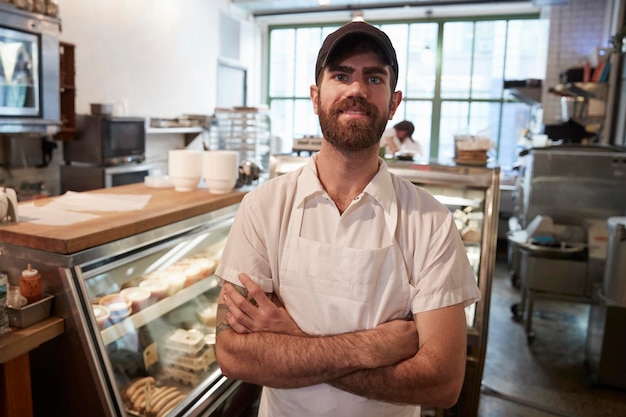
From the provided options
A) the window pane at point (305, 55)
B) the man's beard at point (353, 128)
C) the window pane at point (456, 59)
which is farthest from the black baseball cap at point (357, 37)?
the window pane at point (305, 55)

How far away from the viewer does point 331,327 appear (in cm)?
127

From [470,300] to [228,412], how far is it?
1.58 m

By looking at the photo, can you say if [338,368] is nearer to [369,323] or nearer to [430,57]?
[369,323]

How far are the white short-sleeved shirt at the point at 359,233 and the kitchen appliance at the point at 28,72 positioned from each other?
3475mm

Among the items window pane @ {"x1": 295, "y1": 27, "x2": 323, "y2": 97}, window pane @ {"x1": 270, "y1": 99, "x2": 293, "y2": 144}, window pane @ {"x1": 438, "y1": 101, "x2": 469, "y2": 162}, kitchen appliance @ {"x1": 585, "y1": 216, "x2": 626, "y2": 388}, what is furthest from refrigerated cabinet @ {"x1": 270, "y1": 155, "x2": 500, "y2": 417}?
window pane @ {"x1": 270, "y1": 99, "x2": 293, "y2": 144}

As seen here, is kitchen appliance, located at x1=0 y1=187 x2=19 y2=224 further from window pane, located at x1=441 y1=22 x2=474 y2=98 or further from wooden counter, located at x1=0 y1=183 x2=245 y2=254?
window pane, located at x1=441 y1=22 x2=474 y2=98

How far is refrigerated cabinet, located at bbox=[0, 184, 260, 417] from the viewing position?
156 cm

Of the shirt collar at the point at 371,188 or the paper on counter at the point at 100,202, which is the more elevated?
the shirt collar at the point at 371,188

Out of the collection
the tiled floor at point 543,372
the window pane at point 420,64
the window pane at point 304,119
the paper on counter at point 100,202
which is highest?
the window pane at point 420,64

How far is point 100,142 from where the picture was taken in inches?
193

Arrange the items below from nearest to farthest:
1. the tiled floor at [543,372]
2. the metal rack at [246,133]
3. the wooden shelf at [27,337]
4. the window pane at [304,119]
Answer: the wooden shelf at [27,337] → the tiled floor at [543,372] → the metal rack at [246,133] → the window pane at [304,119]

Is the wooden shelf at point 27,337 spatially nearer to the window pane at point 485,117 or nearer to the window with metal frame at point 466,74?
the window with metal frame at point 466,74

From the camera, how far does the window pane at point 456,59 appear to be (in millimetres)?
8188

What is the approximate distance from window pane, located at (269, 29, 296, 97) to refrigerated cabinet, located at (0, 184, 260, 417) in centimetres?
714
